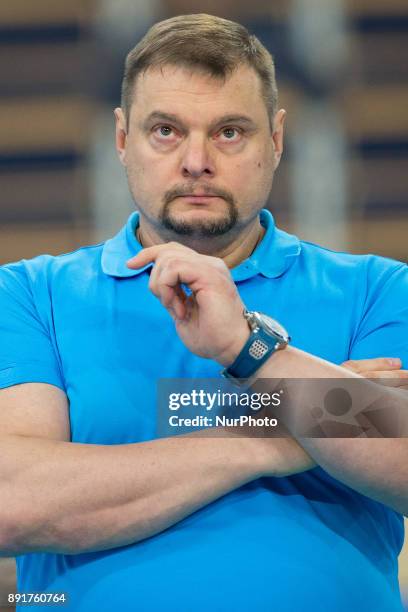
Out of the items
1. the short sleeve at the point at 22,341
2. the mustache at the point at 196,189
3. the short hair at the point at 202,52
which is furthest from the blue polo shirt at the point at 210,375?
the short hair at the point at 202,52

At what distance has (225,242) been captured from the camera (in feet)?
4.51

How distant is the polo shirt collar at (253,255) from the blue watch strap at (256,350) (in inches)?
9.3

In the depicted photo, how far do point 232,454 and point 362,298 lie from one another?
12.3 inches

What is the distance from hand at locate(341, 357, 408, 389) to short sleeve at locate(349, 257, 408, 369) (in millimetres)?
46

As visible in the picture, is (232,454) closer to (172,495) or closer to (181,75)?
(172,495)

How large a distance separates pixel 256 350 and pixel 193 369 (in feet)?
0.59

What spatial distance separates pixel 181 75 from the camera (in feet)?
4.33

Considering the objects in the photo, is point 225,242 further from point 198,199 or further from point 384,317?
point 384,317

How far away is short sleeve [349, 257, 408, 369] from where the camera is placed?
49.7 inches

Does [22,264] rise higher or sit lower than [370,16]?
lower

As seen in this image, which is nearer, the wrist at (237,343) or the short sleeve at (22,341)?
the wrist at (237,343)

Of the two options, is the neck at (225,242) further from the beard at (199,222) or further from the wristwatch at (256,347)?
the wristwatch at (256,347)

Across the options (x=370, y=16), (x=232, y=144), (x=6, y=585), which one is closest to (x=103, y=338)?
(x=232, y=144)

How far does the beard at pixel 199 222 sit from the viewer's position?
1.31 metres
